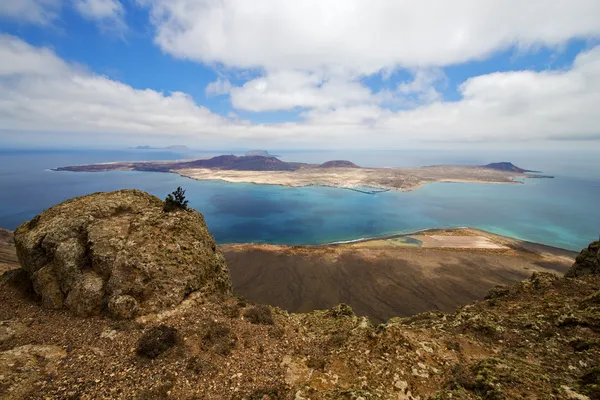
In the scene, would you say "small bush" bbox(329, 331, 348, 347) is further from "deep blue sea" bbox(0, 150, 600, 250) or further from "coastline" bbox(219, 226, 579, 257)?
"deep blue sea" bbox(0, 150, 600, 250)

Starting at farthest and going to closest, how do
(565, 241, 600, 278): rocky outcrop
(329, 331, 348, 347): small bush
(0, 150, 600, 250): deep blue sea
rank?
(0, 150, 600, 250): deep blue sea < (565, 241, 600, 278): rocky outcrop < (329, 331, 348, 347): small bush

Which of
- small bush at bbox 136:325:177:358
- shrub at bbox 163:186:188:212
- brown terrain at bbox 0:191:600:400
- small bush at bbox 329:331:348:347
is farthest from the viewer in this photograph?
A: shrub at bbox 163:186:188:212

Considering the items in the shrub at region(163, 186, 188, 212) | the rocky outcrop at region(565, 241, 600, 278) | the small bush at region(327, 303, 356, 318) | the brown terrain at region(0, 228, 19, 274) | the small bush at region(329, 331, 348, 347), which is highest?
the shrub at region(163, 186, 188, 212)

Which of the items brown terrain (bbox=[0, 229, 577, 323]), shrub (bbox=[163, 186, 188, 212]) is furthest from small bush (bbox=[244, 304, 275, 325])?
brown terrain (bbox=[0, 229, 577, 323])

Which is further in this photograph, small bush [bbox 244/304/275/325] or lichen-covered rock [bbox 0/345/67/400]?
small bush [bbox 244/304/275/325]

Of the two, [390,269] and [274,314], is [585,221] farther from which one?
[274,314]

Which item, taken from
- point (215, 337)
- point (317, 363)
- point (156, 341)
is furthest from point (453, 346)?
point (156, 341)

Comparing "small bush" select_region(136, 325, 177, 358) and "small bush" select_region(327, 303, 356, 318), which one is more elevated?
"small bush" select_region(136, 325, 177, 358)

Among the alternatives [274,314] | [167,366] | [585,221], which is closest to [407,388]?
[274,314]
